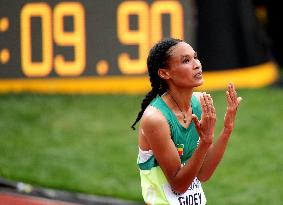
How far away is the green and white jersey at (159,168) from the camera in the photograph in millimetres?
4312

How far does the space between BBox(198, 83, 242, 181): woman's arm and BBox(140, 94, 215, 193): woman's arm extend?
0.68 feet

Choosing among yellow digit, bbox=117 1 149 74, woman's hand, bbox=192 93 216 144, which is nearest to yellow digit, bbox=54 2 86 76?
yellow digit, bbox=117 1 149 74

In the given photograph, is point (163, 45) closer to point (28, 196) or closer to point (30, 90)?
point (28, 196)

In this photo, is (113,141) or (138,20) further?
(138,20)

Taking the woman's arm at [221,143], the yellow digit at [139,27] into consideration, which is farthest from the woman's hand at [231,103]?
the yellow digit at [139,27]

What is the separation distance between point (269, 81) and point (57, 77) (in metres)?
3.50

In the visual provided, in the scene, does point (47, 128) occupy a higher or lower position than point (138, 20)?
lower

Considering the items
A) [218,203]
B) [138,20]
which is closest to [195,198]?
[218,203]

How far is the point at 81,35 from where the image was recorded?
12094mm

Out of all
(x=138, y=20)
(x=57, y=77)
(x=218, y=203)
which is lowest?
(x=218, y=203)

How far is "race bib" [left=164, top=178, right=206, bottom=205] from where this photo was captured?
4.33 metres

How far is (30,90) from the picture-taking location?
40.3 ft

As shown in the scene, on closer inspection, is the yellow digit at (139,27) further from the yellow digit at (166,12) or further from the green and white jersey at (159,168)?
the green and white jersey at (159,168)

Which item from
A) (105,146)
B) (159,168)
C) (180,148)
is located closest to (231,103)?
(180,148)
